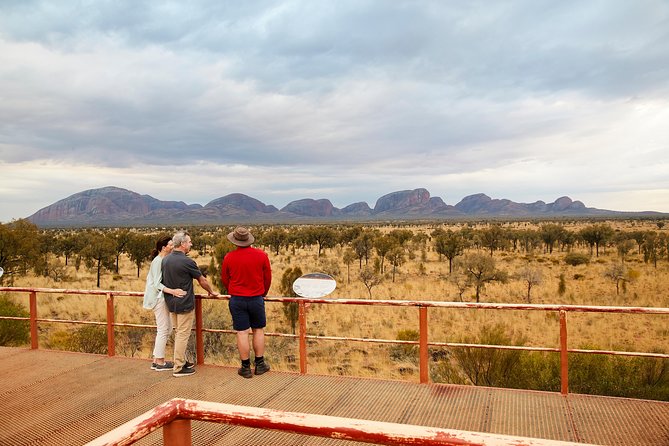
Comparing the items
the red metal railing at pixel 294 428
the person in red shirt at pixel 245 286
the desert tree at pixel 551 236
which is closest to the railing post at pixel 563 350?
the person in red shirt at pixel 245 286

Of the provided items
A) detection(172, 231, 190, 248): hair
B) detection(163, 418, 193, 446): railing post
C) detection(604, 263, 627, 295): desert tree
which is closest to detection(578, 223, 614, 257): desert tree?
detection(604, 263, 627, 295): desert tree

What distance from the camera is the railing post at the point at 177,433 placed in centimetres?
224

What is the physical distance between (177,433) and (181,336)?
474cm

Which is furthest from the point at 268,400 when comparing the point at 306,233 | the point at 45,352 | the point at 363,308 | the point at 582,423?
the point at 306,233

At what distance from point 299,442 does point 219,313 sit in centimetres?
1246

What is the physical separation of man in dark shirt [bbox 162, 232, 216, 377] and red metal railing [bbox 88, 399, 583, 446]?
4.47 meters

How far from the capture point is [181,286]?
21.9 ft

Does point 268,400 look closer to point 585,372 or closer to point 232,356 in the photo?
point 585,372

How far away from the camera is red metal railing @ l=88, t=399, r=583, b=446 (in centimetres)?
188

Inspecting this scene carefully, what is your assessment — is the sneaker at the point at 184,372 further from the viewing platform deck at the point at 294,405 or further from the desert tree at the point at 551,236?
the desert tree at the point at 551,236

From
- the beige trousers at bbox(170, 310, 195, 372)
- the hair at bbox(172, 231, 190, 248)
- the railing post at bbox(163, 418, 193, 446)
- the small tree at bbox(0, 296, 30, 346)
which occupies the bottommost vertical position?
the small tree at bbox(0, 296, 30, 346)

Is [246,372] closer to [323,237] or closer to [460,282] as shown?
[460,282]

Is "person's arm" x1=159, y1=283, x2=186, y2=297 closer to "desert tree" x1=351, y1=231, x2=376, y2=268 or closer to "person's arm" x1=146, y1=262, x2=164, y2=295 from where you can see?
"person's arm" x1=146, y1=262, x2=164, y2=295

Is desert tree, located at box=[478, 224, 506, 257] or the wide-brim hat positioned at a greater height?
the wide-brim hat
